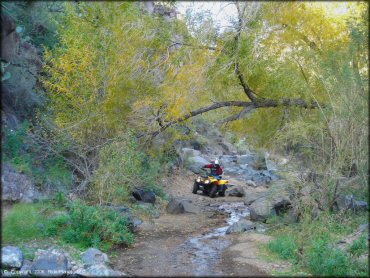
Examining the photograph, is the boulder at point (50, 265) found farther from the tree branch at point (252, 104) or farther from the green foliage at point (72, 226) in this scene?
the tree branch at point (252, 104)

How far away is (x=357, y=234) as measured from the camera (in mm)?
9273

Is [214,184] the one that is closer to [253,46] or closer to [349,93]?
[253,46]

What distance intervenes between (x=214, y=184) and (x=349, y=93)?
11124mm

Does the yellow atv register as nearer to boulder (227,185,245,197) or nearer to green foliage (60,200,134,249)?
boulder (227,185,245,197)

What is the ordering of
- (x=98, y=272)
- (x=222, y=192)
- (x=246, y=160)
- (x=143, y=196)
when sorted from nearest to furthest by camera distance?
(x=98, y=272) < (x=143, y=196) < (x=222, y=192) < (x=246, y=160)

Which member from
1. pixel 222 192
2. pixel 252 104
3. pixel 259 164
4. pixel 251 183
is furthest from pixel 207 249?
pixel 259 164

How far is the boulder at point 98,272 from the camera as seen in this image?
7632mm

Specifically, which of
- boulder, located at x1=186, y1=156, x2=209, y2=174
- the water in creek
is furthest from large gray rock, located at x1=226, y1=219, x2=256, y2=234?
boulder, located at x1=186, y1=156, x2=209, y2=174

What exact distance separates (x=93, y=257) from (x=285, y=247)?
13.9 ft

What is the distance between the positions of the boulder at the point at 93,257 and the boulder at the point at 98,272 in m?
0.19

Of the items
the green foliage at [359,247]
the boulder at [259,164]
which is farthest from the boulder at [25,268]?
the boulder at [259,164]

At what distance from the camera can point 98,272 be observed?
7777mm

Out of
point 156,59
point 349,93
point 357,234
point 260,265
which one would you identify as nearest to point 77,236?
point 260,265

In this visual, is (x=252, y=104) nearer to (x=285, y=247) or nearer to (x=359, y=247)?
(x=285, y=247)
